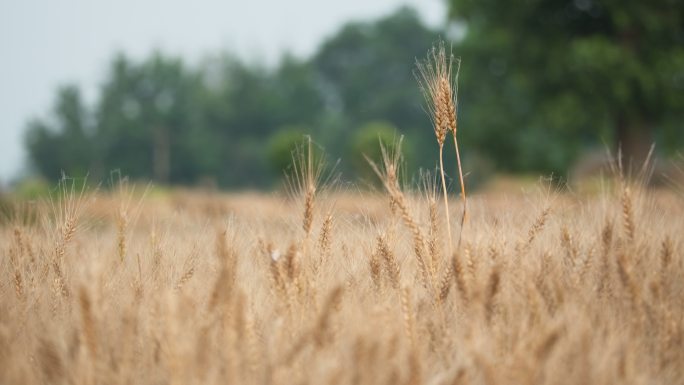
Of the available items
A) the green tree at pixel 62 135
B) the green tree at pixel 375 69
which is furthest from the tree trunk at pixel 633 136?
the green tree at pixel 62 135

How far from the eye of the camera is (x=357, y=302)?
203cm

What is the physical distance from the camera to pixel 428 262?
7.88 feet

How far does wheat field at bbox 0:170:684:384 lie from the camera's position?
1617mm

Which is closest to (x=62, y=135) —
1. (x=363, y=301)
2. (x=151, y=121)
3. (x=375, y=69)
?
(x=151, y=121)

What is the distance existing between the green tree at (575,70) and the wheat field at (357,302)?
13.4 metres

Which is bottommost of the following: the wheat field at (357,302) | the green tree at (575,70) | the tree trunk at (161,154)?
the tree trunk at (161,154)

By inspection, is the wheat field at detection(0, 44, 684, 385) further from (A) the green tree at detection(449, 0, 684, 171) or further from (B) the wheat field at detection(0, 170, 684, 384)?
(A) the green tree at detection(449, 0, 684, 171)

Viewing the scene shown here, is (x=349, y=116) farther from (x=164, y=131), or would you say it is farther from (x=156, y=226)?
(x=156, y=226)

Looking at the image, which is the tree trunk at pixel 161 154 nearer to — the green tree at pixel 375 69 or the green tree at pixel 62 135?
the green tree at pixel 62 135

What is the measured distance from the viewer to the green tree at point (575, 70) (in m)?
15.0

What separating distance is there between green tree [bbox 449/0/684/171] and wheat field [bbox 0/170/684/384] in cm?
1340

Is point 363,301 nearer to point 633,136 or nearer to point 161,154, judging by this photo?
point 633,136

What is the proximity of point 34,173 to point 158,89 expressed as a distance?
1240 cm

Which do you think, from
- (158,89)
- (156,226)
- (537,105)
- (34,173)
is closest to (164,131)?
(158,89)
